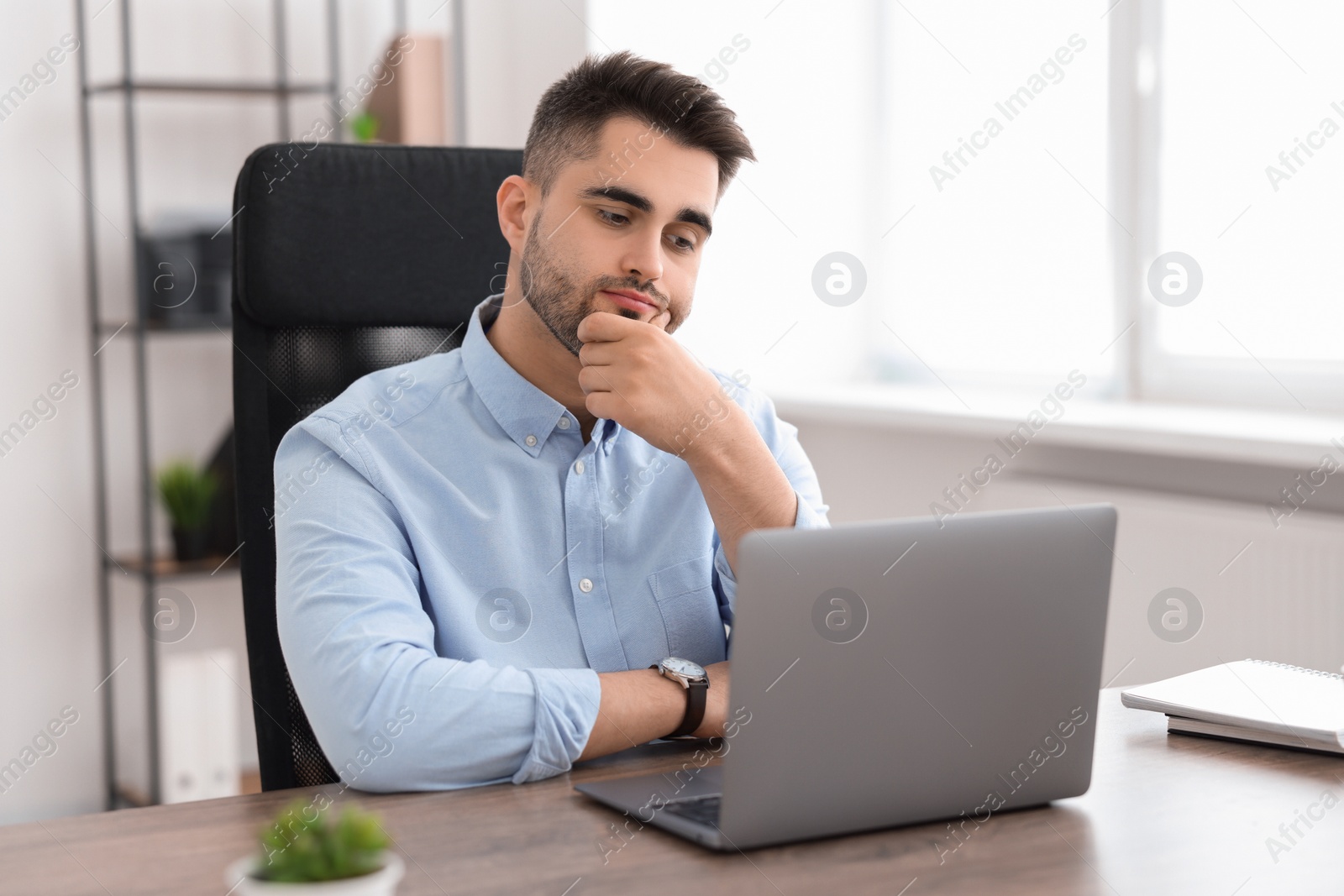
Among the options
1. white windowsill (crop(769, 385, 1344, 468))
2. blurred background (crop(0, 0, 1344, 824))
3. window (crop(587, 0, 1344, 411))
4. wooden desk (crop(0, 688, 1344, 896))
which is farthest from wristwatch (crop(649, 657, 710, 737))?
window (crop(587, 0, 1344, 411))

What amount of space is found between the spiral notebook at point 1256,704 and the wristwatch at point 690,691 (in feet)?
1.31

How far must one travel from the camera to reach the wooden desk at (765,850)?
0.83 m

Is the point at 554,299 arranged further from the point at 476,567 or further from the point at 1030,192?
the point at 1030,192

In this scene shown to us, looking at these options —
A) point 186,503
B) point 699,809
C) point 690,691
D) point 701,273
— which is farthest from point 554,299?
point 186,503

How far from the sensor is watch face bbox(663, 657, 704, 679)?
1.19 m

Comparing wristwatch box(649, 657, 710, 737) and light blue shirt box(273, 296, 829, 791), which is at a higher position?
light blue shirt box(273, 296, 829, 791)

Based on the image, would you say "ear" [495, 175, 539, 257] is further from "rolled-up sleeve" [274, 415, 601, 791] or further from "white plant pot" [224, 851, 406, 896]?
"white plant pot" [224, 851, 406, 896]

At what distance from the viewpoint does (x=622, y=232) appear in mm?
1398

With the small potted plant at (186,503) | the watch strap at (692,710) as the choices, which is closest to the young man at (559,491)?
the watch strap at (692,710)

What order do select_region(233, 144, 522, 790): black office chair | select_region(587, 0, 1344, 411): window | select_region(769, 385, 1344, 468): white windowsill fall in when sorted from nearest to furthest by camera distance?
select_region(233, 144, 522, 790): black office chair < select_region(769, 385, 1344, 468): white windowsill < select_region(587, 0, 1344, 411): window

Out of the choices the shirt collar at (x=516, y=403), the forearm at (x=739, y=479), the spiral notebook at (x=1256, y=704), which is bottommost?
the spiral notebook at (x=1256, y=704)

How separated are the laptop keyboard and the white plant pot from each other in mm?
332

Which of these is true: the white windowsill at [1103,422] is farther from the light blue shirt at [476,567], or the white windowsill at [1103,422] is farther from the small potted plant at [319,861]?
the small potted plant at [319,861]

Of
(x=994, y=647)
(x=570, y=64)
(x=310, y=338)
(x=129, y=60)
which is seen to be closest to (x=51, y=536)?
(x=129, y=60)
